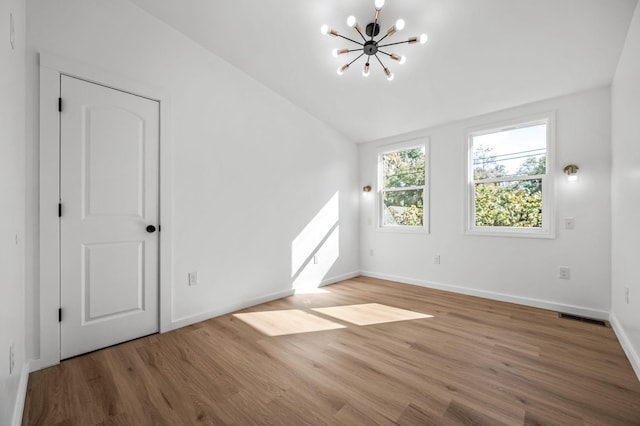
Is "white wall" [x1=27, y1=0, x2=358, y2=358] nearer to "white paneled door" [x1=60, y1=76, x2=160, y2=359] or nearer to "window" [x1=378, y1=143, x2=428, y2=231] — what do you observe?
"white paneled door" [x1=60, y1=76, x2=160, y2=359]

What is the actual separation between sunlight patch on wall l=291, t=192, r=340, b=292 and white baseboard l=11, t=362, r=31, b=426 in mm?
2590

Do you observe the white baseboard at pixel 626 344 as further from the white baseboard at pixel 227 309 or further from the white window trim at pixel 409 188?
the white baseboard at pixel 227 309

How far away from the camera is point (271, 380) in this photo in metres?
1.93

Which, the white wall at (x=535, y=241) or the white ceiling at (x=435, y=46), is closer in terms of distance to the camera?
the white ceiling at (x=435, y=46)

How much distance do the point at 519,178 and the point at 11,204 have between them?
14.9 feet

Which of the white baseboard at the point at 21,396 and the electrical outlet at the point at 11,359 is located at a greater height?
the electrical outlet at the point at 11,359

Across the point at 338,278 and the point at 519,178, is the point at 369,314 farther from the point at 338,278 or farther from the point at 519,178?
the point at 519,178

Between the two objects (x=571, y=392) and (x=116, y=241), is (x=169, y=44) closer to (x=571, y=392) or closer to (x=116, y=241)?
(x=116, y=241)

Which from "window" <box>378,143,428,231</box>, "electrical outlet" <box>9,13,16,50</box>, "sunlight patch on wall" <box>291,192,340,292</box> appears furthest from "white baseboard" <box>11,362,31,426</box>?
"window" <box>378,143,428,231</box>

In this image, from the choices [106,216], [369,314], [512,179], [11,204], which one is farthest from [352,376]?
[512,179]

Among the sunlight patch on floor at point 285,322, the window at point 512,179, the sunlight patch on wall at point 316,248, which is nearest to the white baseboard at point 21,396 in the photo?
the sunlight patch on floor at point 285,322

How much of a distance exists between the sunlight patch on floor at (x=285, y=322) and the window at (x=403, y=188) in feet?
7.40

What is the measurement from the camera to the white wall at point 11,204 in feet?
4.26

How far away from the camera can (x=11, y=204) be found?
152cm
